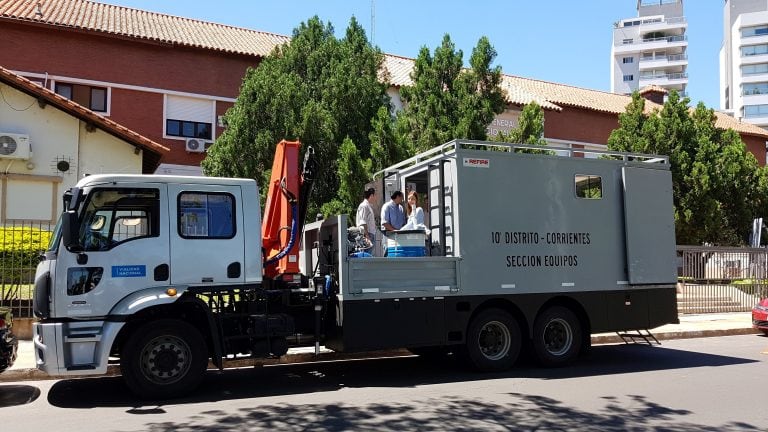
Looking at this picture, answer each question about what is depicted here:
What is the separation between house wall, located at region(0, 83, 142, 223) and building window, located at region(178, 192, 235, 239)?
438 inches

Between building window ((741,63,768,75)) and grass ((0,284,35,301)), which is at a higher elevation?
building window ((741,63,768,75))

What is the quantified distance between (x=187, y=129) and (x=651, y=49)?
8372 cm

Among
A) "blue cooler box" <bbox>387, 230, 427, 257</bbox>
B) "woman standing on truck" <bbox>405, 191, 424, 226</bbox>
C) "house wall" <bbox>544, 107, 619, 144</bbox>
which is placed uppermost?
"house wall" <bbox>544, 107, 619, 144</bbox>

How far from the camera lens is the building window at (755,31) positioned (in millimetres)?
88312

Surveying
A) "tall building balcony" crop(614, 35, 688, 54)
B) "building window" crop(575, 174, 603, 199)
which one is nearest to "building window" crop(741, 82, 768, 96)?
"tall building balcony" crop(614, 35, 688, 54)

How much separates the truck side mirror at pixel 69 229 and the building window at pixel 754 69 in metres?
98.3

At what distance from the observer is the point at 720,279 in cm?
1822

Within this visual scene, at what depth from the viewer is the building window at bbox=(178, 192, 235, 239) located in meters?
8.05

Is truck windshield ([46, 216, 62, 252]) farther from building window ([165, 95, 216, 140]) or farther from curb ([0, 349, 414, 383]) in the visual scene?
building window ([165, 95, 216, 140])

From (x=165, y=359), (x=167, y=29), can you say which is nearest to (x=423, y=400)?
(x=165, y=359)

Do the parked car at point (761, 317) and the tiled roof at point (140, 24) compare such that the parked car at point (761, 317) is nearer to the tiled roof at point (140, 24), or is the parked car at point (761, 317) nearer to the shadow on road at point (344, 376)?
the shadow on road at point (344, 376)

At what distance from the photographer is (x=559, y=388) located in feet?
27.6

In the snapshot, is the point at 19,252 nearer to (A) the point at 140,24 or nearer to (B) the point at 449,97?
(B) the point at 449,97

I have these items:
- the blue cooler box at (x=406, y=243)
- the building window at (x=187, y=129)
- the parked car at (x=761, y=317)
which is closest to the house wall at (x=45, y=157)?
the building window at (x=187, y=129)
